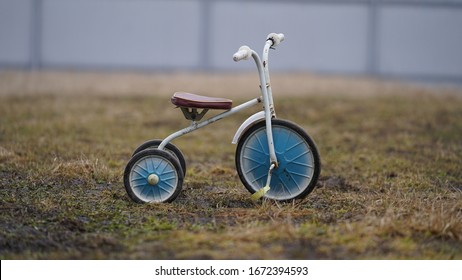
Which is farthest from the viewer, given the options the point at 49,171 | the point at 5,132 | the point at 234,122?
the point at 234,122

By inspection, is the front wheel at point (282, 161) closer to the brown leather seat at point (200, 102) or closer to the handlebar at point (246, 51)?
the brown leather seat at point (200, 102)

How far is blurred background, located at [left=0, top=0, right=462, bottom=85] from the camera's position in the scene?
1730cm

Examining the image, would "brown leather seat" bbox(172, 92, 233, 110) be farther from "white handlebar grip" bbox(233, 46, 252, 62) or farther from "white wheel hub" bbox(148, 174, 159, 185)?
"white wheel hub" bbox(148, 174, 159, 185)

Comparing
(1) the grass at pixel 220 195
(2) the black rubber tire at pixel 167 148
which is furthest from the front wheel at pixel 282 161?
(2) the black rubber tire at pixel 167 148

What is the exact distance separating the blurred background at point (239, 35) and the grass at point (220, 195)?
6731 millimetres

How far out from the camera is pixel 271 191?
5.29 m

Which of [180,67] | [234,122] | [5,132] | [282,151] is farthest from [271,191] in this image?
[180,67]

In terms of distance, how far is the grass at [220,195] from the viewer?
4137 millimetres

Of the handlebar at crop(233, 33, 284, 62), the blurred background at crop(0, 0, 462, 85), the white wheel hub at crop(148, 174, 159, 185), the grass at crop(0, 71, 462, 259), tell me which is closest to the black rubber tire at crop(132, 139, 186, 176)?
the grass at crop(0, 71, 462, 259)

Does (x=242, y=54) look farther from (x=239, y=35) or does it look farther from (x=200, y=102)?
(x=239, y=35)

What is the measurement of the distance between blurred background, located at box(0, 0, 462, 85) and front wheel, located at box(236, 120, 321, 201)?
12.1m

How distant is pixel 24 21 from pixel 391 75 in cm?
905
